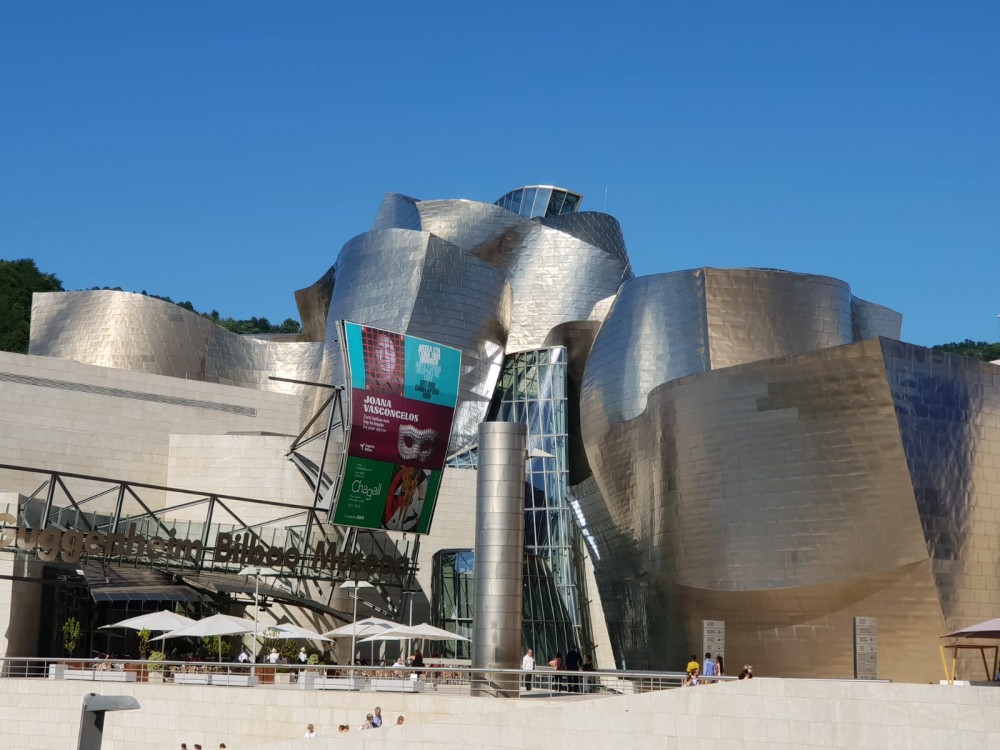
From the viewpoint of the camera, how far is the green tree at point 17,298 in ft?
232

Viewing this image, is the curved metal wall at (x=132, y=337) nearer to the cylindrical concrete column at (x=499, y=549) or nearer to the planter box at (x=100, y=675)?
the planter box at (x=100, y=675)

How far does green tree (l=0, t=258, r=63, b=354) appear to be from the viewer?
7056 centimetres

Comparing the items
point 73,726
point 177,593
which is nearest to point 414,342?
point 177,593

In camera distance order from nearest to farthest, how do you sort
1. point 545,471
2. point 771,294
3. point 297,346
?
1. point 771,294
2. point 545,471
3. point 297,346

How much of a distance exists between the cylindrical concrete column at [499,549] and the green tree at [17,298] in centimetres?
5178

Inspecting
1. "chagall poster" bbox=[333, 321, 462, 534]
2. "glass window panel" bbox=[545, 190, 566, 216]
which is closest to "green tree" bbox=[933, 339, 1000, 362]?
"glass window panel" bbox=[545, 190, 566, 216]

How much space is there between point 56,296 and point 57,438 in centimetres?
1187

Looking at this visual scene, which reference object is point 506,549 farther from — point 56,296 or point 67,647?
point 56,296

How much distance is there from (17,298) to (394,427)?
4622cm

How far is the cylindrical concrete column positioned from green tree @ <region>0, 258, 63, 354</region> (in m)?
51.8

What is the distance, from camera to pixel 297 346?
55656mm

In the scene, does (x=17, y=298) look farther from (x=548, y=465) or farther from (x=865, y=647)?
(x=865, y=647)

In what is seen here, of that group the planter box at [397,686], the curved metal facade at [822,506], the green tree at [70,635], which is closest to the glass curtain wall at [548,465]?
the curved metal facade at [822,506]

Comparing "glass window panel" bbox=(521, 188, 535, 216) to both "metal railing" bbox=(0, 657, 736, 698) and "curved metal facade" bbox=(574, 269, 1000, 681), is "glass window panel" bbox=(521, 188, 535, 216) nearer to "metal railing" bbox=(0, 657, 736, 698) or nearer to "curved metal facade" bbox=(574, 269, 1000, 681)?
"curved metal facade" bbox=(574, 269, 1000, 681)
